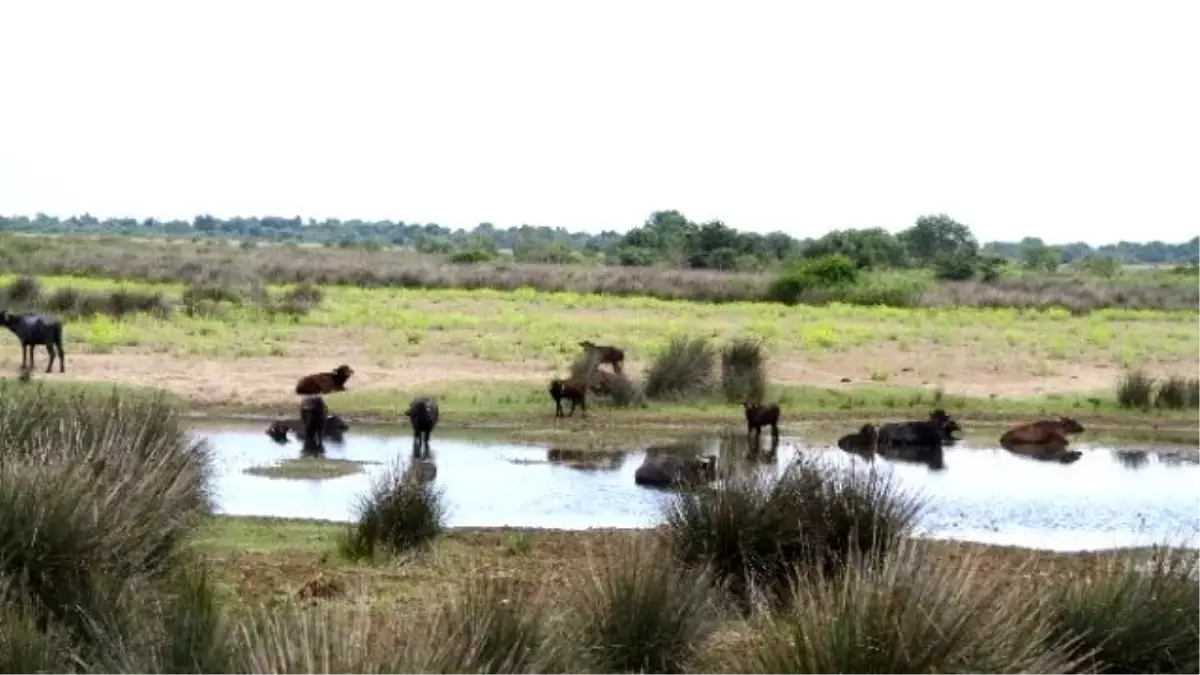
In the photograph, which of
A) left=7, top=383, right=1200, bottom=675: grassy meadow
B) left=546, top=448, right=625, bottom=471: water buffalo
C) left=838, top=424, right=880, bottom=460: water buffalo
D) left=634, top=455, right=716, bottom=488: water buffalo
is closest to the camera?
left=7, top=383, right=1200, bottom=675: grassy meadow

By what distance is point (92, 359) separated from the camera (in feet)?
97.8

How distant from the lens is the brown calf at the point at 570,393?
25.5 metres

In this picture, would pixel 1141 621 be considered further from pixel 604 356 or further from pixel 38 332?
pixel 38 332

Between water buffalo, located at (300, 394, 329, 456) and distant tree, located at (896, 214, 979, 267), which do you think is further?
distant tree, located at (896, 214, 979, 267)

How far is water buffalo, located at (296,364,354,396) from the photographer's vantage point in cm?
2753

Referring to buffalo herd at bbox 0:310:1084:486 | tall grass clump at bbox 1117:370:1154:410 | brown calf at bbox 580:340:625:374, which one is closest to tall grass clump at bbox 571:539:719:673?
buffalo herd at bbox 0:310:1084:486

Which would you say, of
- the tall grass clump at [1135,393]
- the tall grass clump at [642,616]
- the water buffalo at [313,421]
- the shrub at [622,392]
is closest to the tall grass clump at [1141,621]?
the tall grass clump at [642,616]

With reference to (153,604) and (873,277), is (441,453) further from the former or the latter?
(873,277)

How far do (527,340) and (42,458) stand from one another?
92.3ft

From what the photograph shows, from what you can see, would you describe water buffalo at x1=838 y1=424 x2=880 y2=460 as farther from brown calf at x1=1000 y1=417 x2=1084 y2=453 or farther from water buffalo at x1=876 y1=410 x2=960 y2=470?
brown calf at x1=1000 y1=417 x2=1084 y2=453

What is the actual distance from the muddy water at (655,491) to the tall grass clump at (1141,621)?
17.8ft

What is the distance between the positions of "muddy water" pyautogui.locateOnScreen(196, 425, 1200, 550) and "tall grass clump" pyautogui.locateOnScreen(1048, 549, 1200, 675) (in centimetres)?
544

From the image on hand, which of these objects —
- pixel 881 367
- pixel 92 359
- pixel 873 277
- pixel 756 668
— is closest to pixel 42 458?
pixel 756 668

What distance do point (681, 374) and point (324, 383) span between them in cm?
615
